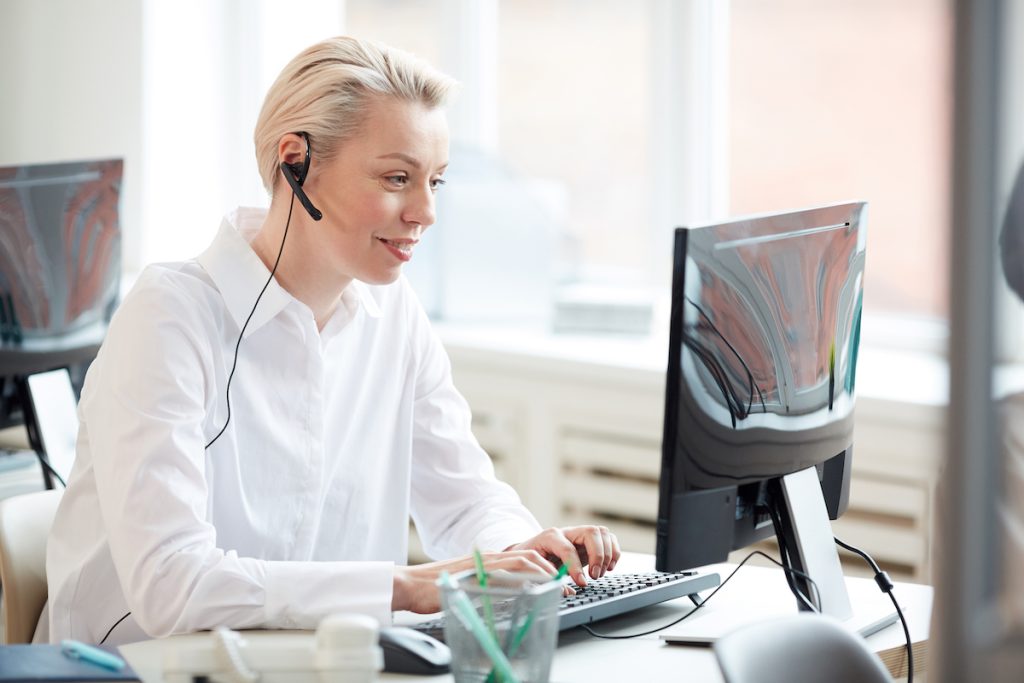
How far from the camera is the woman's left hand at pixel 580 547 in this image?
142 centimetres

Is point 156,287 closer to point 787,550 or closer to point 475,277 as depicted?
point 787,550

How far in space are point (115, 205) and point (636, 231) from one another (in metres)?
1.56

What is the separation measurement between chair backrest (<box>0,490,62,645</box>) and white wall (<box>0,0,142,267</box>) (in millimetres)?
2083

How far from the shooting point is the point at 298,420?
1.56 m

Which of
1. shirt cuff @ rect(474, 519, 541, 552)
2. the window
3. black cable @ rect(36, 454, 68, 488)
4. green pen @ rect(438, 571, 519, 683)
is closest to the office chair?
green pen @ rect(438, 571, 519, 683)

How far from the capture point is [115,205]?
2.10 m

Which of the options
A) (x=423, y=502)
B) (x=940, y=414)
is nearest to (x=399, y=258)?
(x=423, y=502)

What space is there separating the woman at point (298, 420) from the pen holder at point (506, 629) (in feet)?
0.94

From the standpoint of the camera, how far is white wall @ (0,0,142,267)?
3572 mm

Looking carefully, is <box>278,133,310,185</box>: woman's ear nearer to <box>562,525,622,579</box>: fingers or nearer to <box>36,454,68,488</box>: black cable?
<box>562,525,622,579</box>: fingers

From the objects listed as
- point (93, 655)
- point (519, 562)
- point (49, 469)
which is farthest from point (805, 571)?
point (49, 469)

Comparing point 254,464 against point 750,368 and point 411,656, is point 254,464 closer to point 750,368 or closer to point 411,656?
point 411,656

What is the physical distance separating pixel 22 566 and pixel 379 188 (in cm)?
65

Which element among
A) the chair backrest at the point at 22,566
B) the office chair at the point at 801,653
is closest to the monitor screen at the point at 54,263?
the chair backrest at the point at 22,566
